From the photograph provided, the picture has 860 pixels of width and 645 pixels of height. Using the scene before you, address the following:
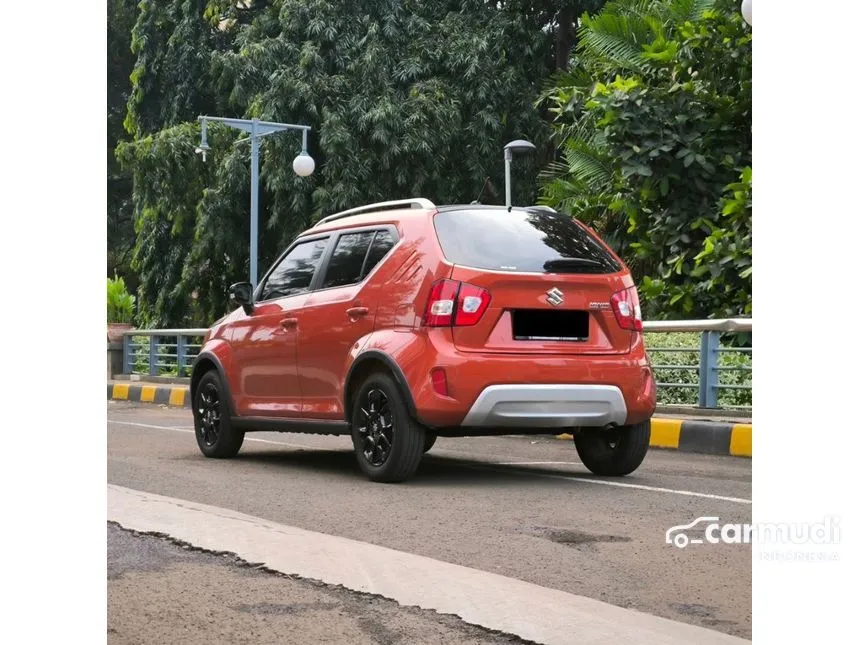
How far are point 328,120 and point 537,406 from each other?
17200 millimetres

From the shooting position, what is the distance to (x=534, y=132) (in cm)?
2598

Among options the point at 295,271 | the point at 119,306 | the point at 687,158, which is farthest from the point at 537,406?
the point at 119,306

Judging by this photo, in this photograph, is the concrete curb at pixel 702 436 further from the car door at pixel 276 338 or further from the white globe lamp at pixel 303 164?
the white globe lamp at pixel 303 164

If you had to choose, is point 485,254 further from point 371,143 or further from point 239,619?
point 371,143

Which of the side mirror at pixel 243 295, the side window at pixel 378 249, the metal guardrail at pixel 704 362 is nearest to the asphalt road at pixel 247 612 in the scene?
the side window at pixel 378 249

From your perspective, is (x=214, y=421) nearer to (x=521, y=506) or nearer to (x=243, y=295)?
(x=243, y=295)

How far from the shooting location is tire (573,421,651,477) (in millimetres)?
8125

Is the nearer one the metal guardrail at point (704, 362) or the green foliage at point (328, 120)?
the metal guardrail at point (704, 362)

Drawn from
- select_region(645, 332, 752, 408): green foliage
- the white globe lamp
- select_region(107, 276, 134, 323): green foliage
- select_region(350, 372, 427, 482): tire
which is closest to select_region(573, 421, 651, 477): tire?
select_region(350, 372, 427, 482): tire

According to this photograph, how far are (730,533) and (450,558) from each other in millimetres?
1480

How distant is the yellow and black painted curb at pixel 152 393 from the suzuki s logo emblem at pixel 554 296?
36.1ft

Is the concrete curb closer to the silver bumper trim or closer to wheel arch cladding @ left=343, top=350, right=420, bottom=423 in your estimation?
the silver bumper trim

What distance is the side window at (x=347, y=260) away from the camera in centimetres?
841
